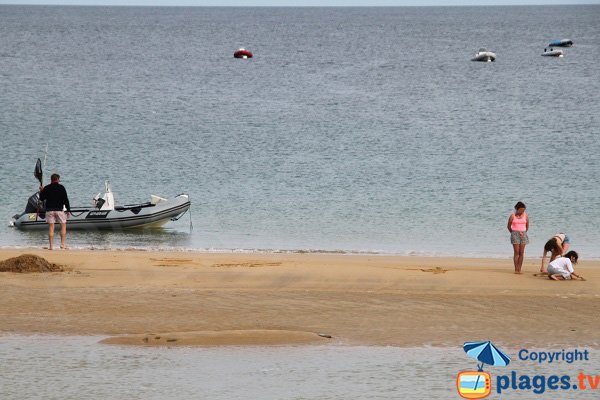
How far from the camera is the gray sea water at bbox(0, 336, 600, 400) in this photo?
1197 cm

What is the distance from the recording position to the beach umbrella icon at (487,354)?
12842 mm

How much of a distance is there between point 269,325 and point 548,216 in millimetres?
16836

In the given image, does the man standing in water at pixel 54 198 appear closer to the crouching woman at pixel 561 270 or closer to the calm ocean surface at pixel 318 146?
the calm ocean surface at pixel 318 146

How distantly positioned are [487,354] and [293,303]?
3.69m

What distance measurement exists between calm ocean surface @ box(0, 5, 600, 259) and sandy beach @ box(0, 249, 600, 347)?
6.55 metres

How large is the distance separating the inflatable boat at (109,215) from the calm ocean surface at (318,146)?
422 mm

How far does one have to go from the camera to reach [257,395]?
1191 cm

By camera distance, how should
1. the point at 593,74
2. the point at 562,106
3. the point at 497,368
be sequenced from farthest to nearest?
the point at 593,74 < the point at 562,106 < the point at 497,368

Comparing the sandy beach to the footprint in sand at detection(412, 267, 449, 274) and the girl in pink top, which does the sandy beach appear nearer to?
the footprint in sand at detection(412, 267, 449, 274)

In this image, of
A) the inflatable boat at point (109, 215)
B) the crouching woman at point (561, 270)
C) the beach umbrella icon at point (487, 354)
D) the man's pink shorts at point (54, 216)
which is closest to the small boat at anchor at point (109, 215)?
the inflatable boat at point (109, 215)

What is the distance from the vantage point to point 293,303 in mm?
15688

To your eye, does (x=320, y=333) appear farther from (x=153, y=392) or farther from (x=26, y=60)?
(x=26, y=60)

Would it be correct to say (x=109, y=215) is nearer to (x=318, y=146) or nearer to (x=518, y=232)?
(x=518, y=232)

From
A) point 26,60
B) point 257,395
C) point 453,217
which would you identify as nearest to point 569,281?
point 257,395
